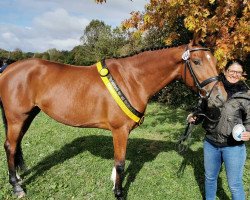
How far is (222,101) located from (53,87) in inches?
99.9

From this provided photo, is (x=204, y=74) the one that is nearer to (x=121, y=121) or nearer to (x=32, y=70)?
(x=121, y=121)

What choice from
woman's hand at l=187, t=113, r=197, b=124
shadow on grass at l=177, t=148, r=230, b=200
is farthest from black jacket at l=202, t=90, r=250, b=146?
shadow on grass at l=177, t=148, r=230, b=200

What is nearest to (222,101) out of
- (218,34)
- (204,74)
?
(204,74)

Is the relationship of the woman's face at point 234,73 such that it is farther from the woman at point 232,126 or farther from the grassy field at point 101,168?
the grassy field at point 101,168

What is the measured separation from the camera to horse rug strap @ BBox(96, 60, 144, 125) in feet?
13.7

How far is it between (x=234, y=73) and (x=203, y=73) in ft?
1.28

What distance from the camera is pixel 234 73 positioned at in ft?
11.3

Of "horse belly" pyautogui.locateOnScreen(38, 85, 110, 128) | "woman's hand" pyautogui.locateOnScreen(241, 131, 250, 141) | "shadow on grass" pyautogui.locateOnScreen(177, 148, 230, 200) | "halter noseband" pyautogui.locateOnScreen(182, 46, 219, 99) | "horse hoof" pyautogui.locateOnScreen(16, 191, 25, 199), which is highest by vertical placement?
"halter noseband" pyautogui.locateOnScreen(182, 46, 219, 99)

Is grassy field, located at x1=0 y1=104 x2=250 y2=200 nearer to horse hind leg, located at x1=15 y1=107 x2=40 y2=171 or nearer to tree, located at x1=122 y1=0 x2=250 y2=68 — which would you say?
horse hind leg, located at x1=15 y1=107 x2=40 y2=171

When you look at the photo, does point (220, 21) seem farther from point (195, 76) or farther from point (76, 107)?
point (76, 107)

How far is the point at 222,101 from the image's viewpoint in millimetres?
3400

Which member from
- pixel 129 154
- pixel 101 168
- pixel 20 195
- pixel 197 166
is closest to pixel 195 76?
pixel 197 166

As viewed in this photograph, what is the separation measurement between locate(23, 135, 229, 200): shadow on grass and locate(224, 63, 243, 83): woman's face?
81.4 inches

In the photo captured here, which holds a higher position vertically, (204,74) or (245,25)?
(245,25)
